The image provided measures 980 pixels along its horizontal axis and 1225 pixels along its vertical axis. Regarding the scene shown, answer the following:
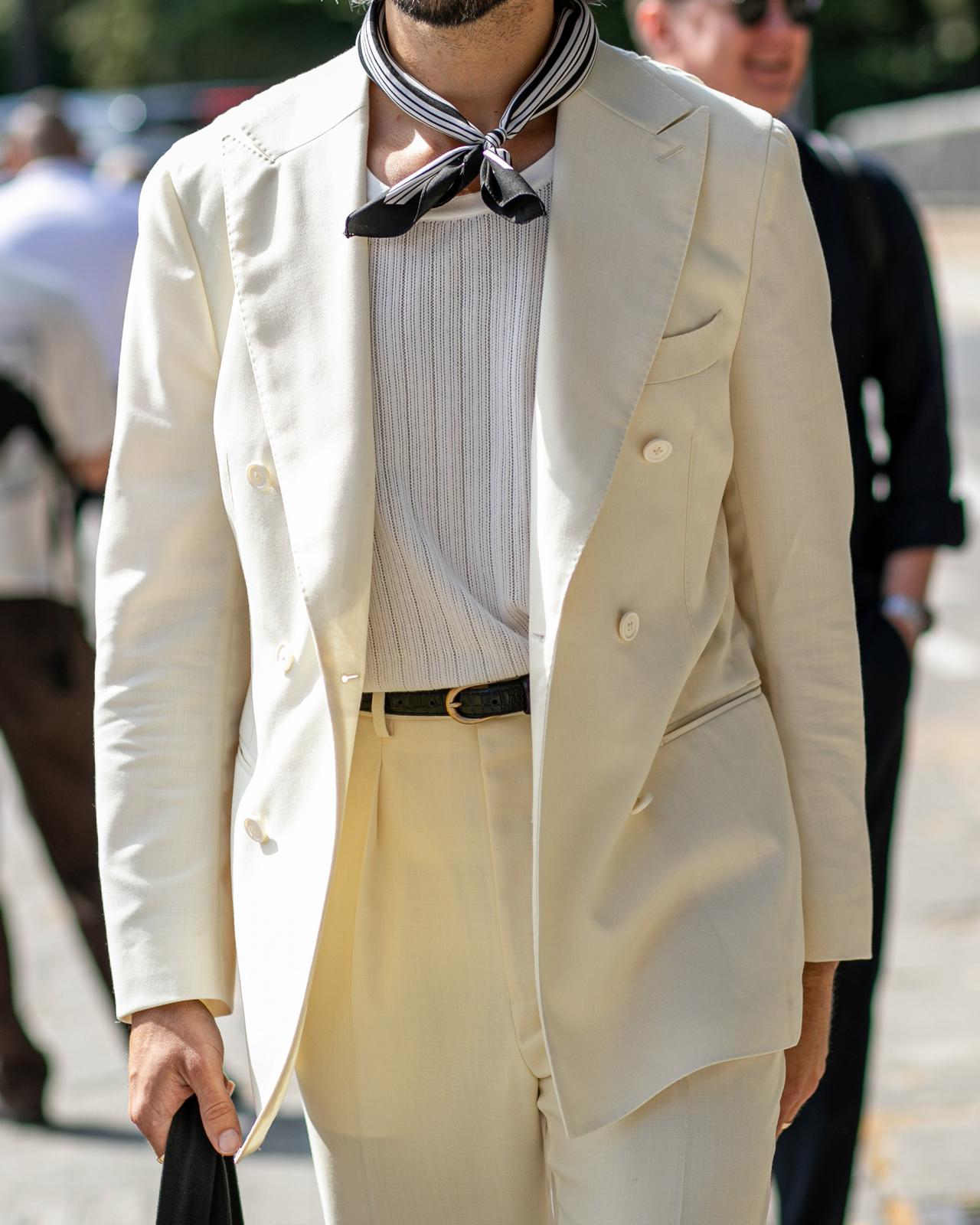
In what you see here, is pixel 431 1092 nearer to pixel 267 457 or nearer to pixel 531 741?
pixel 531 741

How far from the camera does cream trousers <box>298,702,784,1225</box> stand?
1976 millimetres

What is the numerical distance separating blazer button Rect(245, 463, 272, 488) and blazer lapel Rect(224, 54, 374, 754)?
0.07ft

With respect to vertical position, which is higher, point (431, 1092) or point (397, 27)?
point (397, 27)

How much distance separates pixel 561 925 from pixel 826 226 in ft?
5.27

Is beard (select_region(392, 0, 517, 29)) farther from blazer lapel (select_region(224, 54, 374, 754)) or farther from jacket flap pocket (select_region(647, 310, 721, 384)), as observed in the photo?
jacket flap pocket (select_region(647, 310, 721, 384))

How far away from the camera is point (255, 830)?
205 cm

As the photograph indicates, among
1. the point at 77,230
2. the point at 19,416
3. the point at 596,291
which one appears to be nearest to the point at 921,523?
the point at 596,291

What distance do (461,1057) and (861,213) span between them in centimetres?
180

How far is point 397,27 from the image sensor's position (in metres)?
2.01

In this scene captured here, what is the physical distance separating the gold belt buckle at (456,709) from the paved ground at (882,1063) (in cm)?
208

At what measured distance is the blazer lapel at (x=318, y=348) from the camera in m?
1.90

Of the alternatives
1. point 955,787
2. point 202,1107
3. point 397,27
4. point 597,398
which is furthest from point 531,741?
point 955,787

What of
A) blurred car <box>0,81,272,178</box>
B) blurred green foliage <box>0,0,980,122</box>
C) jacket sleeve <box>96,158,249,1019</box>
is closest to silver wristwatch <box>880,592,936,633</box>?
jacket sleeve <box>96,158,249,1019</box>

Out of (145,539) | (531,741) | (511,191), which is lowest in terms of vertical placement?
(531,741)
